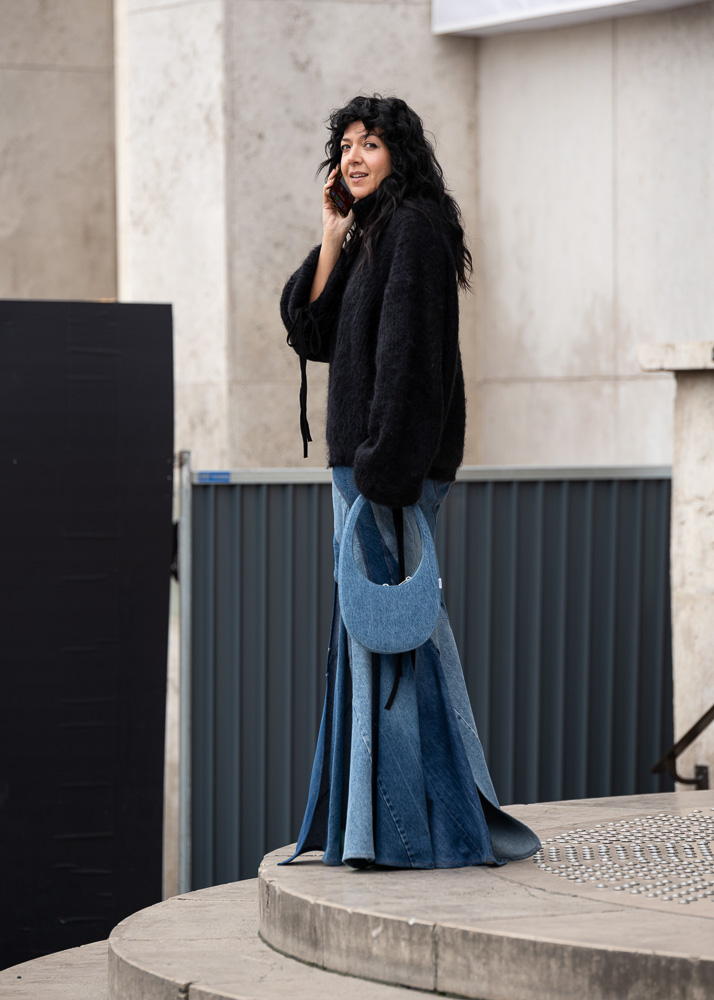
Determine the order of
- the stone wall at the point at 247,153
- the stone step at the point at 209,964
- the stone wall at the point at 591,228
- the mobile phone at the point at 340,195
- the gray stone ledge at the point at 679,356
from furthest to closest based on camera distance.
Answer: the stone wall at the point at 247,153 < the stone wall at the point at 591,228 < the gray stone ledge at the point at 679,356 < the mobile phone at the point at 340,195 < the stone step at the point at 209,964

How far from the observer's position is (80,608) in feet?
16.5

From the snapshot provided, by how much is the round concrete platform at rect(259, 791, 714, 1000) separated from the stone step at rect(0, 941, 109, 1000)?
0.70m

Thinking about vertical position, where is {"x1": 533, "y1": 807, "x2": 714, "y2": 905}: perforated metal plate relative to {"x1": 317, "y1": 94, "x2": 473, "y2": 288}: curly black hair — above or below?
below

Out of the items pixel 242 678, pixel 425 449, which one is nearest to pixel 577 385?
pixel 242 678

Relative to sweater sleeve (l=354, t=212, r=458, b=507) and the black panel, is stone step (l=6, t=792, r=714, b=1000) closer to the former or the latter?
sweater sleeve (l=354, t=212, r=458, b=507)

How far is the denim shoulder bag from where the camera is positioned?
3189 millimetres

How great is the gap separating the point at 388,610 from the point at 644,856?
1048mm

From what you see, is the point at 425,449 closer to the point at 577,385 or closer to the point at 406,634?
the point at 406,634

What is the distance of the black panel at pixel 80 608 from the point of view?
4980mm

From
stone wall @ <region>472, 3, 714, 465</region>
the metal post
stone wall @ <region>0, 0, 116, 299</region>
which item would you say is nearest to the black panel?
the metal post

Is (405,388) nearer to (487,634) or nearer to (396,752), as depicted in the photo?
(396,752)

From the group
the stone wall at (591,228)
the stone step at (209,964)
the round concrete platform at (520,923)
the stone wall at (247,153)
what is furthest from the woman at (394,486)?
the stone wall at (247,153)

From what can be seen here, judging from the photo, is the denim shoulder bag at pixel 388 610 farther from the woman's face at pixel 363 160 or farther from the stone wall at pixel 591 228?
the stone wall at pixel 591 228

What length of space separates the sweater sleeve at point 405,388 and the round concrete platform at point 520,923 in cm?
95
